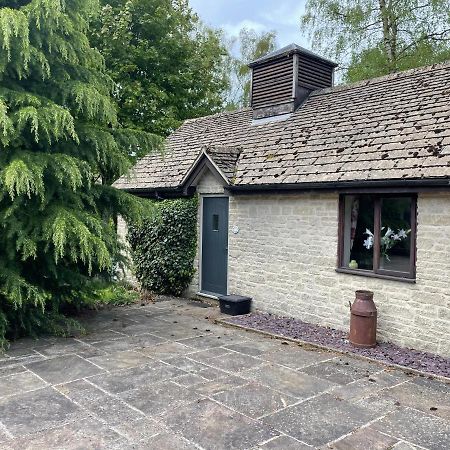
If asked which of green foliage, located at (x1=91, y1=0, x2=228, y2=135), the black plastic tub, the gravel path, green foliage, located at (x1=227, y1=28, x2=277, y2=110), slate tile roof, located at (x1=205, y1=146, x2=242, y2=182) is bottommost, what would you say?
the gravel path

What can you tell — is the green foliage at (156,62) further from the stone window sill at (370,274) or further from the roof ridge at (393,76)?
the stone window sill at (370,274)

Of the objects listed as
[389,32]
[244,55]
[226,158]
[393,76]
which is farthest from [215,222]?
[244,55]

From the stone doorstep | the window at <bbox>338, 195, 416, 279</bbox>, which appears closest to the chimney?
the window at <bbox>338, 195, 416, 279</bbox>

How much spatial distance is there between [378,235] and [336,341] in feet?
6.25

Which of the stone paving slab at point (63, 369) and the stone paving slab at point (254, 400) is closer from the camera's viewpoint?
the stone paving slab at point (254, 400)

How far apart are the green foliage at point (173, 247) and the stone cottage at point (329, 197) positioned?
11.1 inches

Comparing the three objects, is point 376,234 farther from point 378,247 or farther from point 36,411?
point 36,411

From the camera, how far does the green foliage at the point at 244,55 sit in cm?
2873

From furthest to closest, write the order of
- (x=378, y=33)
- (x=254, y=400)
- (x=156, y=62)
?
1. (x=156, y=62)
2. (x=378, y=33)
3. (x=254, y=400)

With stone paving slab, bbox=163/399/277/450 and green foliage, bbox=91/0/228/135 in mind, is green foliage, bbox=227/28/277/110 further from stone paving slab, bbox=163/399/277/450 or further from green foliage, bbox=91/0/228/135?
stone paving slab, bbox=163/399/277/450

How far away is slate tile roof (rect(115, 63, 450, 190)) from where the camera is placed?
23.9ft

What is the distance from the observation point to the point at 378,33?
59.1 ft

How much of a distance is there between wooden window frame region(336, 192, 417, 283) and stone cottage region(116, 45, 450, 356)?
18 millimetres

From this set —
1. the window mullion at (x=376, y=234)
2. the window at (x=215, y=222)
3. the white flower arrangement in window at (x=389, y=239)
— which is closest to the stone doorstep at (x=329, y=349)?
the window mullion at (x=376, y=234)
